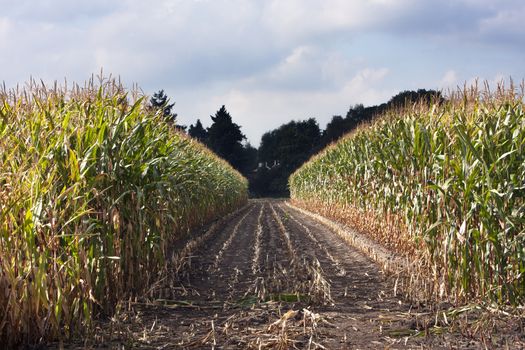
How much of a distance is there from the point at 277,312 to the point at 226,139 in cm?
7603

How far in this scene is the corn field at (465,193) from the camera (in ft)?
22.7

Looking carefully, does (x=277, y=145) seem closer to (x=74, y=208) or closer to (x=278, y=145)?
(x=278, y=145)

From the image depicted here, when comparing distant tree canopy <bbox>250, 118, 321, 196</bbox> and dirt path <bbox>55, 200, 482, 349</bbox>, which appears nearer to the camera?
A: dirt path <bbox>55, 200, 482, 349</bbox>

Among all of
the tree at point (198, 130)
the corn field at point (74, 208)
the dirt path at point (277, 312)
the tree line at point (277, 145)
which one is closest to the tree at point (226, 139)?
the tree line at point (277, 145)

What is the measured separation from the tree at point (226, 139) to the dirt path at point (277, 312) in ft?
230

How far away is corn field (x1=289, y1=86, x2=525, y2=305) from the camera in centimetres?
692

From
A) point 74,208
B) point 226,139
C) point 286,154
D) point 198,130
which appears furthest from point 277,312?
point 198,130

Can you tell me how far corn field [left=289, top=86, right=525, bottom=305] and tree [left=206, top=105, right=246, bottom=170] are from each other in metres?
70.8

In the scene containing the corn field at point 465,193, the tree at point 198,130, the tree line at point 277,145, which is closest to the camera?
the corn field at point 465,193

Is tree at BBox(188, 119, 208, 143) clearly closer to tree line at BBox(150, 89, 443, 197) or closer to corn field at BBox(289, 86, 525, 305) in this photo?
tree line at BBox(150, 89, 443, 197)

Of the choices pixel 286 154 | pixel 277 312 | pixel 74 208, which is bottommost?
pixel 277 312

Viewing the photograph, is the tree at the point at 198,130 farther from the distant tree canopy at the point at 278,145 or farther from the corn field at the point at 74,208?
the corn field at the point at 74,208

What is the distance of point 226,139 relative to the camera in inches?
3250

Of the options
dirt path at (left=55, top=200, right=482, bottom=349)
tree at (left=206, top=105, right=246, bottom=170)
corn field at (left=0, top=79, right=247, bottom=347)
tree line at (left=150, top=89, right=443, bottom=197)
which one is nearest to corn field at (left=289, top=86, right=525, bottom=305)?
dirt path at (left=55, top=200, right=482, bottom=349)
